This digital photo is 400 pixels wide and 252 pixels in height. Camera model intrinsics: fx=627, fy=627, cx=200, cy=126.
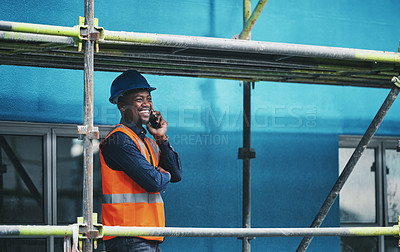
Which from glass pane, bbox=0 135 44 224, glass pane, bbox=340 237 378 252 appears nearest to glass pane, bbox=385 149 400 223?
glass pane, bbox=340 237 378 252

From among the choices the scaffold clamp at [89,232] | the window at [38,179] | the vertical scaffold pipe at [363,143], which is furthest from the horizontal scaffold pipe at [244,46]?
the window at [38,179]

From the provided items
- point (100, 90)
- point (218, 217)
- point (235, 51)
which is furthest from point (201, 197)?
Result: point (235, 51)

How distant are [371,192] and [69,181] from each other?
3411 millimetres

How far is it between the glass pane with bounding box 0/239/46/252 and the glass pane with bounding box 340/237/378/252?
10.7 ft

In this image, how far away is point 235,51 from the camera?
15.5 feet

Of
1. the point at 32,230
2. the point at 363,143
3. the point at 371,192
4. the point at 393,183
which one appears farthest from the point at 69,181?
the point at 393,183

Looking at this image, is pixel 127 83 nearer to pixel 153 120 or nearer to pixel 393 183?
pixel 153 120

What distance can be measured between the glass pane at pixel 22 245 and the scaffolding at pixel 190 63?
5.46 feet

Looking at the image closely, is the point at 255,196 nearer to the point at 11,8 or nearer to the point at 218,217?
the point at 218,217

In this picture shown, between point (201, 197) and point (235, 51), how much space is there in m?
2.02

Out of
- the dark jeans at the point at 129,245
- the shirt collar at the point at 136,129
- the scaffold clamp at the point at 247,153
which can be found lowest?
the dark jeans at the point at 129,245

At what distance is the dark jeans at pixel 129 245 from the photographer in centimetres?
438

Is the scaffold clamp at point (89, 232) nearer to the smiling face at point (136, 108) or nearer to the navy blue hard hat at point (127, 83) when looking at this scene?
the smiling face at point (136, 108)

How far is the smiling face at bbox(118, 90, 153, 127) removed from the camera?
4.78 metres
